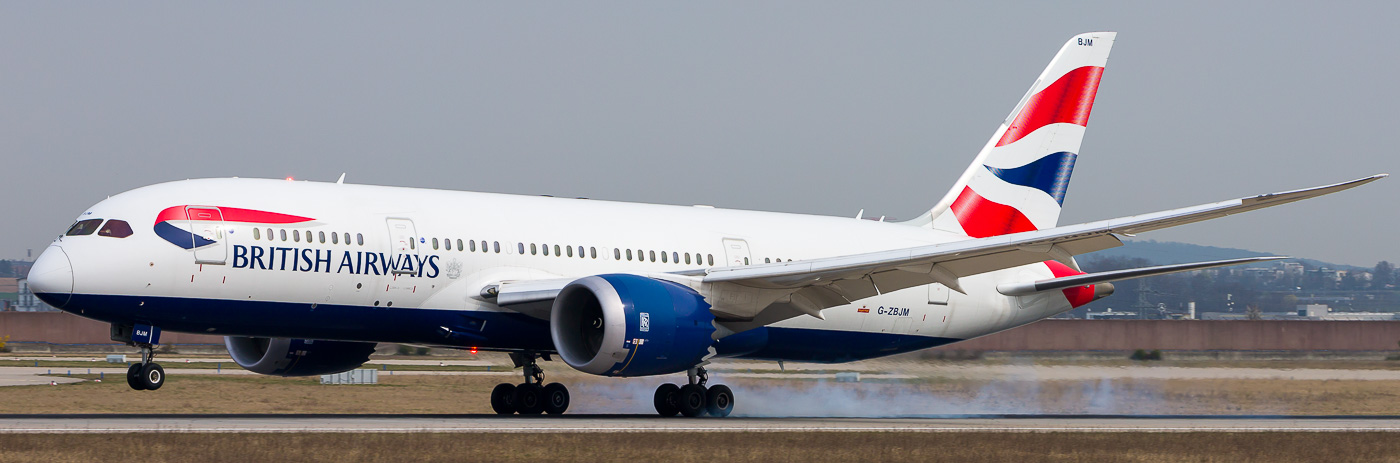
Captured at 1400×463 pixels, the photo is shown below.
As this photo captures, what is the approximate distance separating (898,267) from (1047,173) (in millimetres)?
8635

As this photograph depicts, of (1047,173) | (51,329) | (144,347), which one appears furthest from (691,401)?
(51,329)

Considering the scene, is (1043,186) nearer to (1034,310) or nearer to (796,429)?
(1034,310)

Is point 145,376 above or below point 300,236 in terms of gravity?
below

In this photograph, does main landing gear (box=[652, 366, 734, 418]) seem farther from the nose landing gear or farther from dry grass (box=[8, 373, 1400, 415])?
the nose landing gear

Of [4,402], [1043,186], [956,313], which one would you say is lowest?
[4,402]

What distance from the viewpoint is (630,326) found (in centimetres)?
2006

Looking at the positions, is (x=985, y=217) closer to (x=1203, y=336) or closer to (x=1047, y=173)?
(x=1047, y=173)

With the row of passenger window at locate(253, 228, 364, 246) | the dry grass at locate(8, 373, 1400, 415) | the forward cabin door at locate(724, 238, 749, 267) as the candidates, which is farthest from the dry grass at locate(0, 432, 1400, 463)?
the dry grass at locate(8, 373, 1400, 415)

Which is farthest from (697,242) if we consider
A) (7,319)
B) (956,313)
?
(7,319)

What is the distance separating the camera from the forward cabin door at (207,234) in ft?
65.3

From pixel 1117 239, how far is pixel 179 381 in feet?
74.8

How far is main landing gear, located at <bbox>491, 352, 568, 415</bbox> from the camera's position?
25062mm

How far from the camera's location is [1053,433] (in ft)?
62.0

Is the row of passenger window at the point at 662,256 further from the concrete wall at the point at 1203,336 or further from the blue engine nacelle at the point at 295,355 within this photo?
the concrete wall at the point at 1203,336
